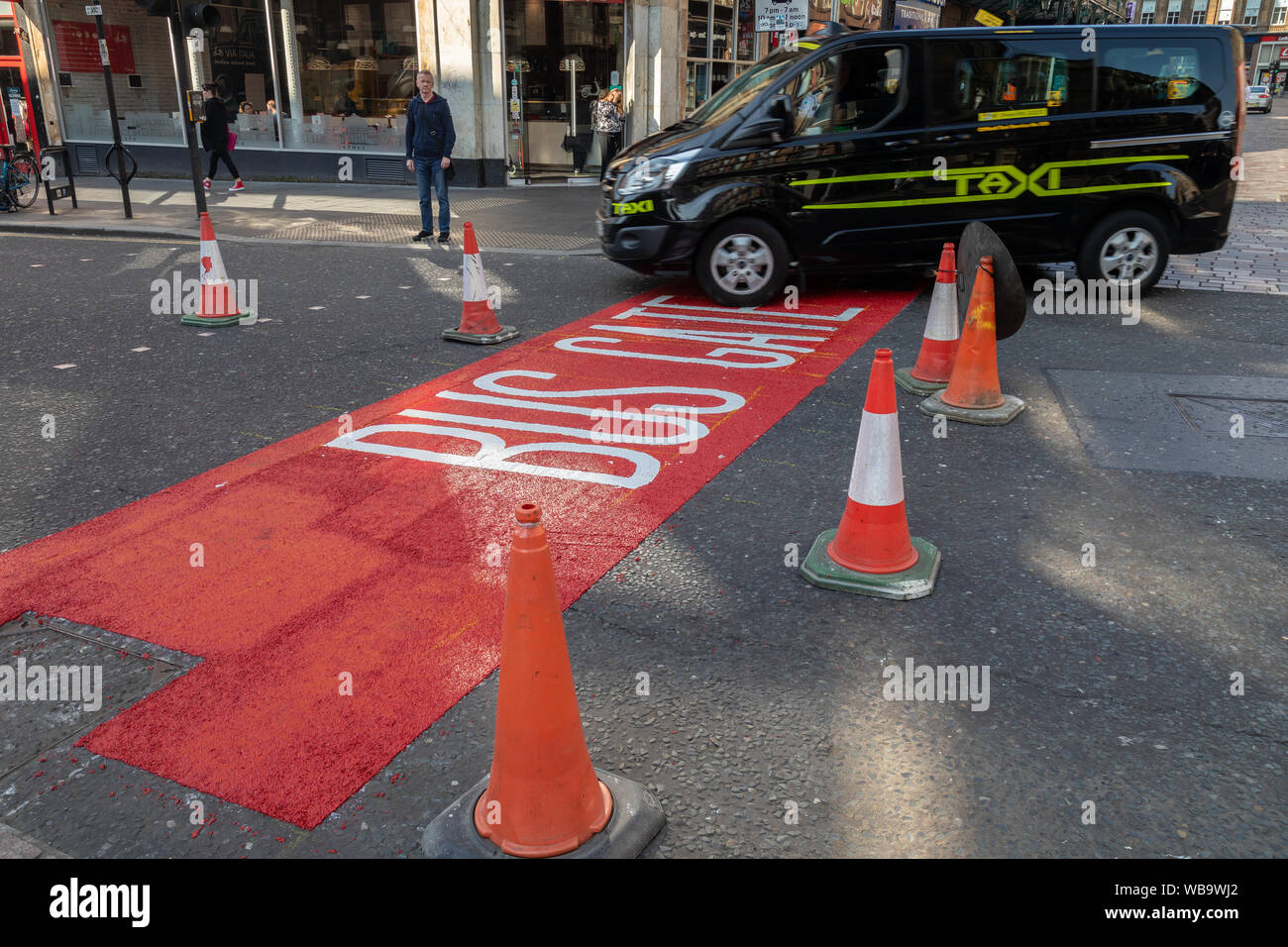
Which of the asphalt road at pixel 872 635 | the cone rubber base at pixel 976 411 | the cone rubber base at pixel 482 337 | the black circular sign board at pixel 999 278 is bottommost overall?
Result: the asphalt road at pixel 872 635

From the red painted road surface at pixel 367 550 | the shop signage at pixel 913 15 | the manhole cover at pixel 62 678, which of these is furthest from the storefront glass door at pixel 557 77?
the manhole cover at pixel 62 678

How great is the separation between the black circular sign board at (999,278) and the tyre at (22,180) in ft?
50.2

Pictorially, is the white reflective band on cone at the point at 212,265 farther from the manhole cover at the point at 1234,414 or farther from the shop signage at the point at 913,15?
the shop signage at the point at 913,15

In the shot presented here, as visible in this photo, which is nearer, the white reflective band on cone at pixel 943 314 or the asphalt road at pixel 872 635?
the asphalt road at pixel 872 635

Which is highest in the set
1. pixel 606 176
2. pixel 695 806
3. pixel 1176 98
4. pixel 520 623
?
pixel 1176 98

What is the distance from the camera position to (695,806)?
102 inches

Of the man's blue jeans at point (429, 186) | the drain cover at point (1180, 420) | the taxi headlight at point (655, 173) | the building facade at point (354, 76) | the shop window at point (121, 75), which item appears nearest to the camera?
the drain cover at point (1180, 420)

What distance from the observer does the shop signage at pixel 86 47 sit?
20.3 m

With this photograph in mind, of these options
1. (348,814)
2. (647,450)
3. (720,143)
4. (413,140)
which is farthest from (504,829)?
(413,140)

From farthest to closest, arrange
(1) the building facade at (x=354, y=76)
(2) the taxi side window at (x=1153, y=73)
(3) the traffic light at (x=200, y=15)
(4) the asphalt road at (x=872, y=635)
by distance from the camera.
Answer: (1) the building facade at (x=354, y=76) → (3) the traffic light at (x=200, y=15) → (2) the taxi side window at (x=1153, y=73) → (4) the asphalt road at (x=872, y=635)

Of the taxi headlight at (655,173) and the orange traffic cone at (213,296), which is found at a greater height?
the taxi headlight at (655,173)

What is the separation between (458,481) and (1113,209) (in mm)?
6766

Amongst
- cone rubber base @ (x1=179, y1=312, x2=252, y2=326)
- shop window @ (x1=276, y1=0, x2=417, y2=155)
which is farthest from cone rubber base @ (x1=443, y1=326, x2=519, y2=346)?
shop window @ (x1=276, y1=0, x2=417, y2=155)

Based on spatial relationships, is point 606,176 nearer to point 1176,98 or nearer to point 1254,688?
point 1176,98
